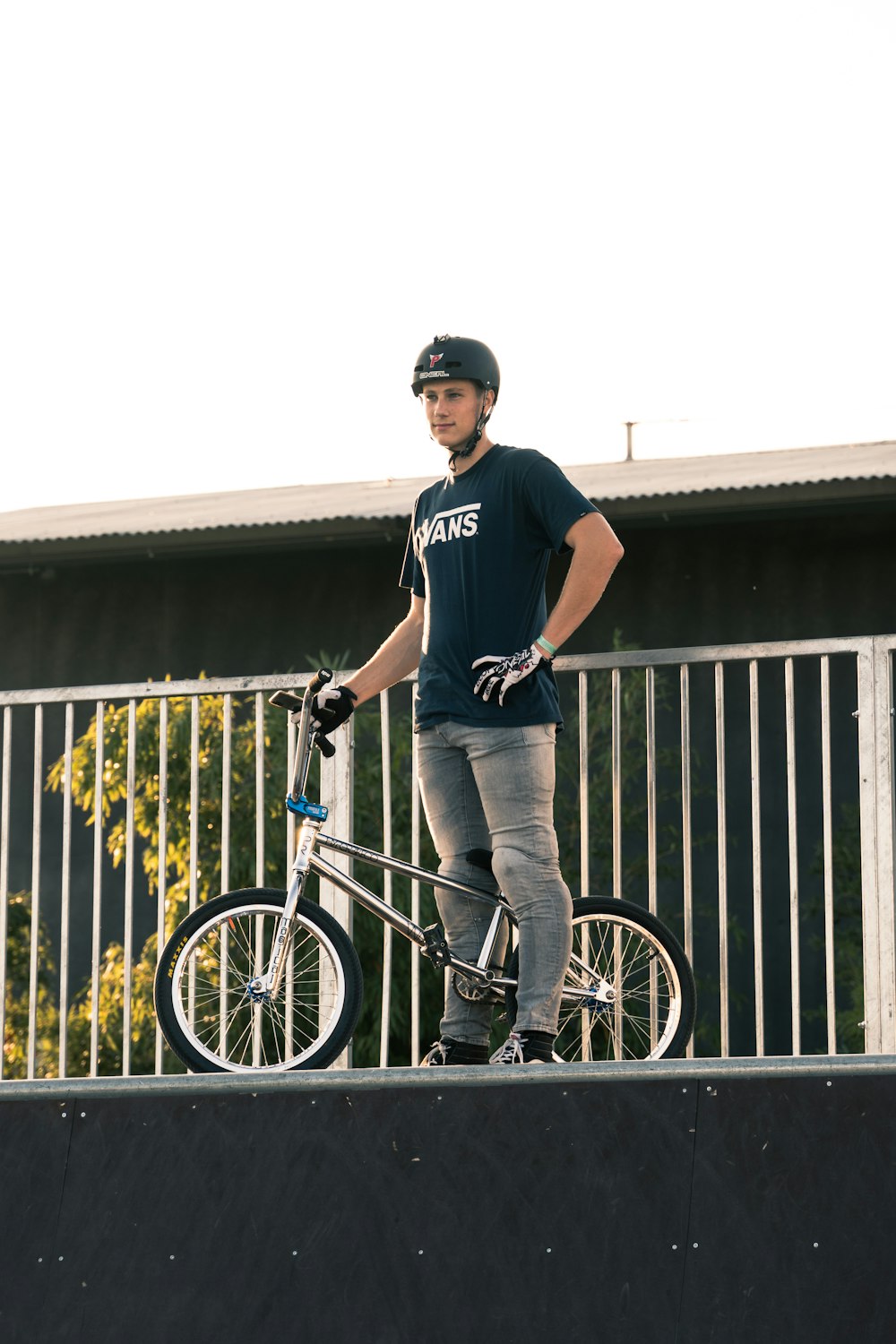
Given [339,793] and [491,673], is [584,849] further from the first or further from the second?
[491,673]

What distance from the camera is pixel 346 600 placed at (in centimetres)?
1136

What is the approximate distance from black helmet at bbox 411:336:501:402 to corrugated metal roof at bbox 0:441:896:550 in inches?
213

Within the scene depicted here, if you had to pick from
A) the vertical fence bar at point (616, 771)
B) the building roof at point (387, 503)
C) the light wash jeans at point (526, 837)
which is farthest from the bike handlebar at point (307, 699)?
the building roof at point (387, 503)

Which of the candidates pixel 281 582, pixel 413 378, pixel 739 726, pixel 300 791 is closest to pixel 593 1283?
pixel 300 791

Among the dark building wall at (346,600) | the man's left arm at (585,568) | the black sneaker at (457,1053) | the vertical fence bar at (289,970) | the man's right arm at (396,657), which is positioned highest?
the dark building wall at (346,600)

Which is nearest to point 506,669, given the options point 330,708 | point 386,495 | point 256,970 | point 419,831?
point 330,708

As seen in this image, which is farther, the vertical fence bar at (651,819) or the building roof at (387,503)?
the building roof at (387,503)

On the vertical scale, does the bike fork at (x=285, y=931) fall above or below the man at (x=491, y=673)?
below

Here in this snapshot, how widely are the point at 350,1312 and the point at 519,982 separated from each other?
1.42m

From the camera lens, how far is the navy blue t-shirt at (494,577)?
4.39 metres

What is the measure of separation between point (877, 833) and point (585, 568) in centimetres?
128

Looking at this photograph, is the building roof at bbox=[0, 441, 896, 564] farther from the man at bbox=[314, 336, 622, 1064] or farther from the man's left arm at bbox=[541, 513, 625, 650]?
the man's left arm at bbox=[541, 513, 625, 650]

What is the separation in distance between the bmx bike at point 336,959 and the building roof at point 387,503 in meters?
5.08

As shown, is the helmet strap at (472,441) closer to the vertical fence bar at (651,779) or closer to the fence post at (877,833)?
the vertical fence bar at (651,779)
